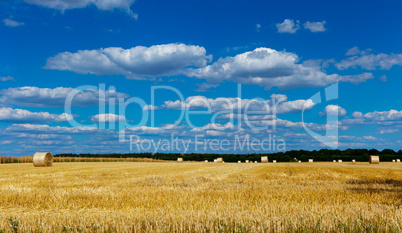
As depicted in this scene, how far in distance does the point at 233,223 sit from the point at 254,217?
2.05ft

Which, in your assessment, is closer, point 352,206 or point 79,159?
point 352,206

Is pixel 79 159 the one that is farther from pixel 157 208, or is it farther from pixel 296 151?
pixel 296 151

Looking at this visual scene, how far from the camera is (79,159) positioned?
236 ft

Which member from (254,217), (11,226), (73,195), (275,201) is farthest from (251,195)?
(11,226)

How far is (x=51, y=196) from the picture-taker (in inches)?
383

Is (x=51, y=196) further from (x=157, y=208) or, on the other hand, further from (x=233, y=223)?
(x=233, y=223)

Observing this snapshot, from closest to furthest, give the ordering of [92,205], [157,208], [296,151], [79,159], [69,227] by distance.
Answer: [69,227] < [157,208] < [92,205] < [79,159] < [296,151]

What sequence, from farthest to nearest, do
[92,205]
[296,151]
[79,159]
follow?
1. [296,151]
2. [79,159]
3. [92,205]

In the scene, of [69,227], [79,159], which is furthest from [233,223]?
[79,159]

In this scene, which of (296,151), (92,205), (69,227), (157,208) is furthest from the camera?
(296,151)

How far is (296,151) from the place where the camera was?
424 ft

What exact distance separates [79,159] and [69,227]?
71101 mm

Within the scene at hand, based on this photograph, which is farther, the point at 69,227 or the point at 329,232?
the point at 69,227

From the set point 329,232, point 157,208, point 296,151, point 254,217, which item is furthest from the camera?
point 296,151
